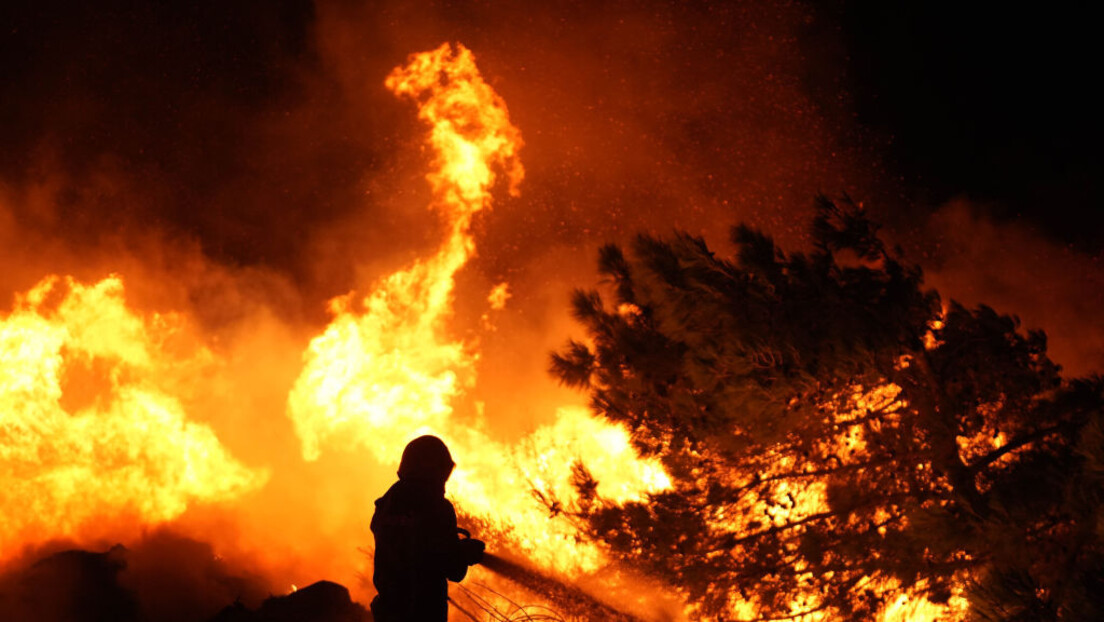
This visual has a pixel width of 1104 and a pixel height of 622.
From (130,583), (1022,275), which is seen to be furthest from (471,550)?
(1022,275)

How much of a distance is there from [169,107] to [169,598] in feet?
24.9

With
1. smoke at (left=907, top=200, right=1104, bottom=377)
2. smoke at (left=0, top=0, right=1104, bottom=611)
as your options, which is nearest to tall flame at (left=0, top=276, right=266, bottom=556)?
smoke at (left=0, top=0, right=1104, bottom=611)

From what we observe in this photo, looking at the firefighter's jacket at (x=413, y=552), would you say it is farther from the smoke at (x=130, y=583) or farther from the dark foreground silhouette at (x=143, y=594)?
→ the smoke at (x=130, y=583)

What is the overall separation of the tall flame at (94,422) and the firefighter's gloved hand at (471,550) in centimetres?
943

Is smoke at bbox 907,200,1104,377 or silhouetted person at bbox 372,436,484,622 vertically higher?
smoke at bbox 907,200,1104,377

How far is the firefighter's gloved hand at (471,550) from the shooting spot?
3.12 meters

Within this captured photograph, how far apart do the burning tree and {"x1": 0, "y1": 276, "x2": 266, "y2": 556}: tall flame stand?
9.01m

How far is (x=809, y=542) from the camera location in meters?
4.25

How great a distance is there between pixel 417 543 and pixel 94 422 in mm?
10660

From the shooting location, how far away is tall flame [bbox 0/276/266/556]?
10438 mm

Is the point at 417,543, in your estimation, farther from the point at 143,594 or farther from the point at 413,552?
the point at 143,594

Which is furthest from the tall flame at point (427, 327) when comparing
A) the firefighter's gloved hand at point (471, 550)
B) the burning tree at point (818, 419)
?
the firefighter's gloved hand at point (471, 550)

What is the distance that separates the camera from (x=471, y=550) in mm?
3170

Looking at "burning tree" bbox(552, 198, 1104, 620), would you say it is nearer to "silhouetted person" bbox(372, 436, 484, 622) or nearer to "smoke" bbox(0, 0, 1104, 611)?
"silhouetted person" bbox(372, 436, 484, 622)
